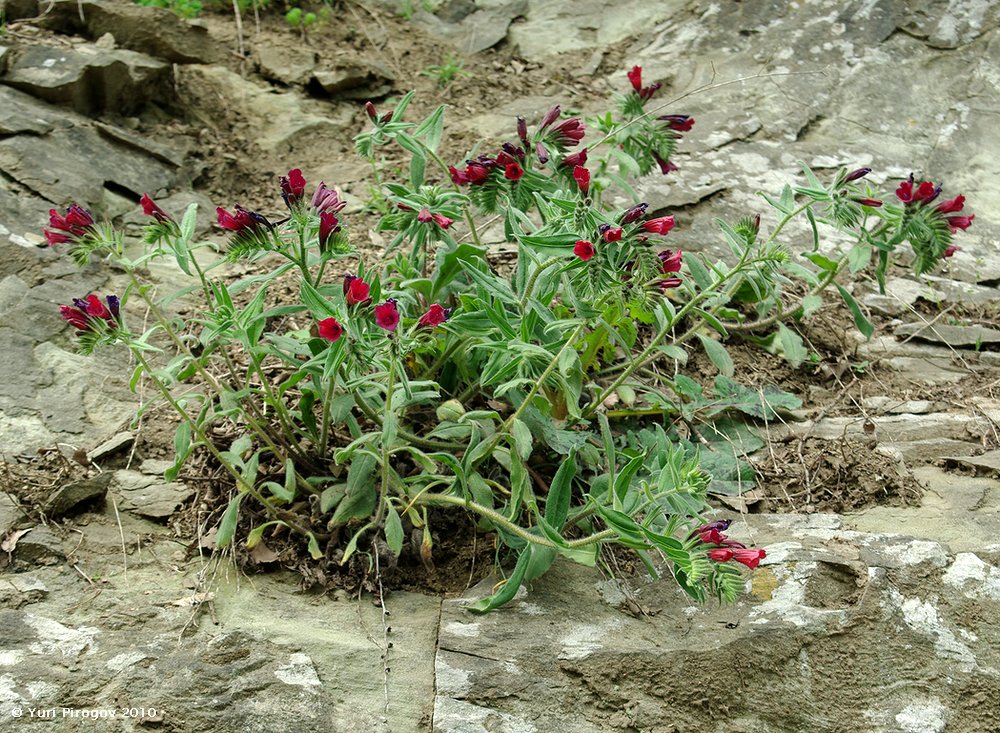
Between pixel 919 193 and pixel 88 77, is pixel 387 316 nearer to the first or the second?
pixel 919 193

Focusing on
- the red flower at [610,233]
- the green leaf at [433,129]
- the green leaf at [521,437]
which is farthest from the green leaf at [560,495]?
the green leaf at [433,129]

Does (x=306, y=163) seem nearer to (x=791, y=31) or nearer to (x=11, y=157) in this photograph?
(x=11, y=157)

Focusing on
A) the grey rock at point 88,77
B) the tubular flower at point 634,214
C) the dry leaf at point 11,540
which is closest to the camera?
the tubular flower at point 634,214

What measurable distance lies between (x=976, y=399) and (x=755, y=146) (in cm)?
195

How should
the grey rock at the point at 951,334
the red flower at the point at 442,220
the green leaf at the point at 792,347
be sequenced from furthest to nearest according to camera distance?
1. the grey rock at the point at 951,334
2. the green leaf at the point at 792,347
3. the red flower at the point at 442,220

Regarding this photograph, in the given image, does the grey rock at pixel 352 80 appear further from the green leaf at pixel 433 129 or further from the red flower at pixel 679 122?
the red flower at pixel 679 122

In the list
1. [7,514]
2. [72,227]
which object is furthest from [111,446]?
[72,227]

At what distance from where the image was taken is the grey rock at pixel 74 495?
9.64 ft

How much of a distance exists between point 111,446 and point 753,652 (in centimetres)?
222

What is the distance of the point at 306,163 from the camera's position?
521 centimetres

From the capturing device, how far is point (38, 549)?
2.81 meters

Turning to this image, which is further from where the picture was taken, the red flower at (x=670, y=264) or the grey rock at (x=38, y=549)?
the grey rock at (x=38, y=549)

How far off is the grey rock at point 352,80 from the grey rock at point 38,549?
3574mm

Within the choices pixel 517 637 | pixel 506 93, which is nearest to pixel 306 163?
pixel 506 93
